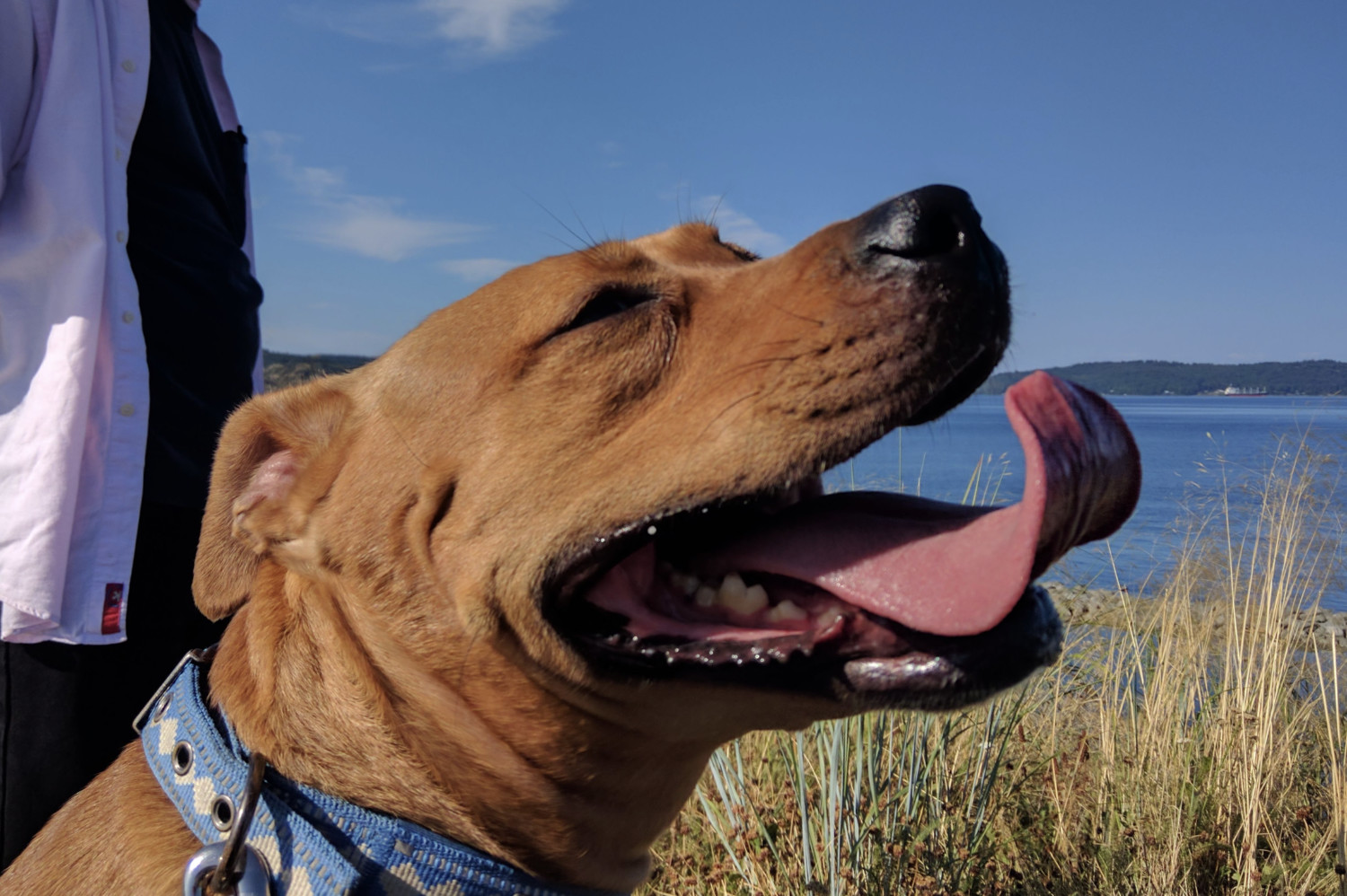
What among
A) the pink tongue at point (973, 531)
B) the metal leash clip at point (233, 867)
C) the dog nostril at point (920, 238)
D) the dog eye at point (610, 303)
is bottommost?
the metal leash clip at point (233, 867)

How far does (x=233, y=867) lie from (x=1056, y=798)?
11.2ft

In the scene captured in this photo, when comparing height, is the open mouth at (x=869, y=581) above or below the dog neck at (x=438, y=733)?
above

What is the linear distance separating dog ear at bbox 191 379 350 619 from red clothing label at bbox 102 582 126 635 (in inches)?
10.0

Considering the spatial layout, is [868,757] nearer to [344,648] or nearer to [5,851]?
[344,648]

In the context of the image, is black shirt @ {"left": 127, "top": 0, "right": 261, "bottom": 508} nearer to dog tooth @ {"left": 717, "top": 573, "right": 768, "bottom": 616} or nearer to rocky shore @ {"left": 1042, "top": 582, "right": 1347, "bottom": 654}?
dog tooth @ {"left": 717, "top": 573, "right": 768, "bottom": 616}

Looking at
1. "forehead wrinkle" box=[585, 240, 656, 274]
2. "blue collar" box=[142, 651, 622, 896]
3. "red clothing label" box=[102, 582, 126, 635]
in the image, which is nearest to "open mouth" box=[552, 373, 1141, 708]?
"blue collar" box=[142, 651, 622, 896]

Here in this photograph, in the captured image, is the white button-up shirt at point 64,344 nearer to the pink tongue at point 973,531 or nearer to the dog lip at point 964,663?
the pink tongue at point 973,531

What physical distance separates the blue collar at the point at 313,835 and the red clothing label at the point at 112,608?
48 cm

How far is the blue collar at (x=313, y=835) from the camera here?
6.51 feet

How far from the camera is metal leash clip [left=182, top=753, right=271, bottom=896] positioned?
1.97 metres

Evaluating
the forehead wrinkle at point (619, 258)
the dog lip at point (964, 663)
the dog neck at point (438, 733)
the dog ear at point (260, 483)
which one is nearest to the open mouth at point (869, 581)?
the dog lip at point (964, 663)

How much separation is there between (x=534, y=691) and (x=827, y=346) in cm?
102

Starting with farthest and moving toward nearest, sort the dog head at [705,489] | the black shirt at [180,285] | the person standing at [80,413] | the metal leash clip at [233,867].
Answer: the black shirt at [180,285]
the person standing at [80,413]
the dog head at [705,489]
the metal leash clip at [233,867]

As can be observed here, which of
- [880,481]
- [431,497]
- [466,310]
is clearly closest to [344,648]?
[431,497]
